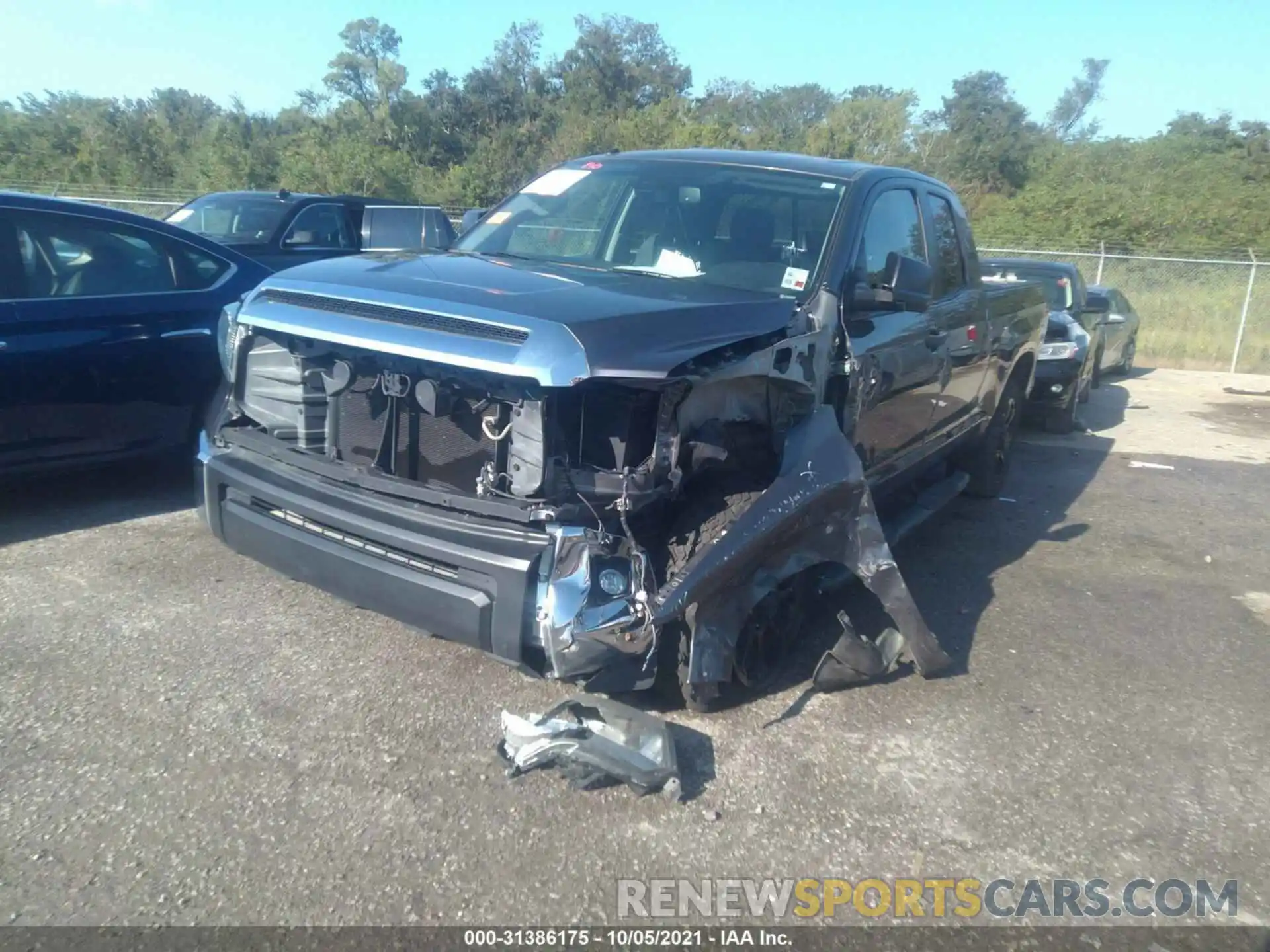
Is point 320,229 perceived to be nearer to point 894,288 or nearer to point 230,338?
point 230,338

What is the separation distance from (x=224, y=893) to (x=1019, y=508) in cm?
584

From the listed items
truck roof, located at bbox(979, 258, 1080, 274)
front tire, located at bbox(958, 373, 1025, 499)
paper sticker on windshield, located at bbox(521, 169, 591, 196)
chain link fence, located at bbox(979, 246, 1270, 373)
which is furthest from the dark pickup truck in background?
chain link fence, located at bbox(979, 246, 1270, 373)

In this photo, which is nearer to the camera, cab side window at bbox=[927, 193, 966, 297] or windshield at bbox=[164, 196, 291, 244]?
cab side window at bbox=[927, 193, 966, 297]

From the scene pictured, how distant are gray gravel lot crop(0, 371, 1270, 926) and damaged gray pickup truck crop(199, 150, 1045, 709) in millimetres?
382

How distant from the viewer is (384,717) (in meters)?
3.54

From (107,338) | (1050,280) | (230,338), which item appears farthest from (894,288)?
(1050,280)

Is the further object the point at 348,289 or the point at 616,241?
the point at 616,241

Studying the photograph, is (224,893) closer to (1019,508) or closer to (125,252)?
(125,252)

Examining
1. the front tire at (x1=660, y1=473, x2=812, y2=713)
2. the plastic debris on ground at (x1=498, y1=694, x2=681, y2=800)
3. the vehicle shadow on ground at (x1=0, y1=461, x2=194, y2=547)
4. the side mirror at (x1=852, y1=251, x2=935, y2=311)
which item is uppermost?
the side mirror at (x1=852, y1=251, x2=935, y2=311)

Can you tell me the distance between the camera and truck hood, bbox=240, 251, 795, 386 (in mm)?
3137

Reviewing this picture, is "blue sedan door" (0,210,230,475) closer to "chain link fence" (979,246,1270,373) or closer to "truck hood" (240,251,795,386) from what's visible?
"truck hood" (240,251,795,386)

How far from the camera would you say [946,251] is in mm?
5758

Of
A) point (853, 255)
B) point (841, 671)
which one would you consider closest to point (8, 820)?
point (841, 671)

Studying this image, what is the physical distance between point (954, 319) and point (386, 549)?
11.2 feet
